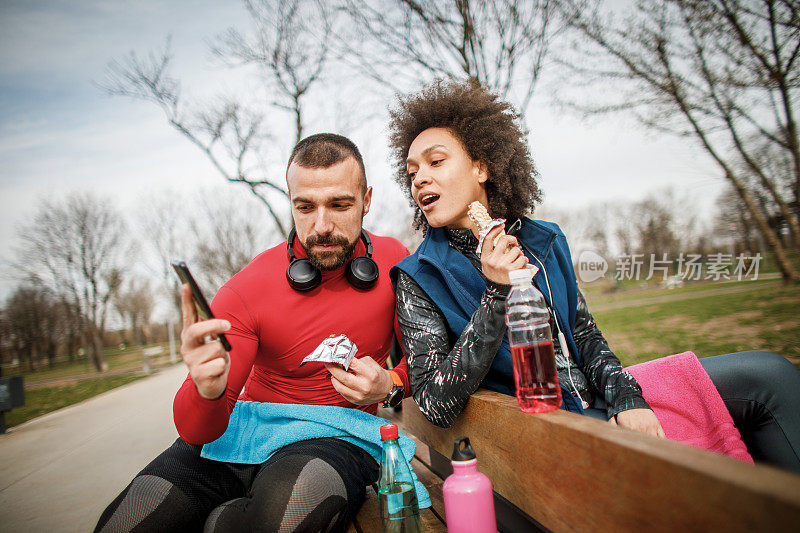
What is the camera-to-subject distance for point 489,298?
63.8 inches

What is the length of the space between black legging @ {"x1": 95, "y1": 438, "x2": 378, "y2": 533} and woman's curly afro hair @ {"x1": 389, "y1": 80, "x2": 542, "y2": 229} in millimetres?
1627

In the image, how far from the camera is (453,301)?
2.08 metres

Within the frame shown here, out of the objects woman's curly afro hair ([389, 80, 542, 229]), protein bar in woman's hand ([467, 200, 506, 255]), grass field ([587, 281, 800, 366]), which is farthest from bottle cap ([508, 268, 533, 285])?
grass field ([587, 281, 800, 366])

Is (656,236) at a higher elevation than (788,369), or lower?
higher

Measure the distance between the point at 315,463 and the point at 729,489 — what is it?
1.40 m

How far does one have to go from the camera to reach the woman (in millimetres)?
1675

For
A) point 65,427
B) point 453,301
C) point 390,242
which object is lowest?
point 65,427

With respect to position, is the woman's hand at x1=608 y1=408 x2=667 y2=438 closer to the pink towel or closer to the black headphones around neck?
the pink towel

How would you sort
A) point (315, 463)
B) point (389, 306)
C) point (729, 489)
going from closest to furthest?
point (729, 489), point (315, 463), point (389, 306)

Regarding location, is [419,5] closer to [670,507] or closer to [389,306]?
[389,306]

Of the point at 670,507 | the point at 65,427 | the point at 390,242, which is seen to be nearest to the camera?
the point at 670,507

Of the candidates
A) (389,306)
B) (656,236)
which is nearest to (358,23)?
(389,306)

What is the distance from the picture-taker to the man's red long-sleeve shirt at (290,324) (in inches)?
84.4

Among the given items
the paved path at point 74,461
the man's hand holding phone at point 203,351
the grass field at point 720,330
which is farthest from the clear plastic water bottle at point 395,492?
the grass field at point 720,330
